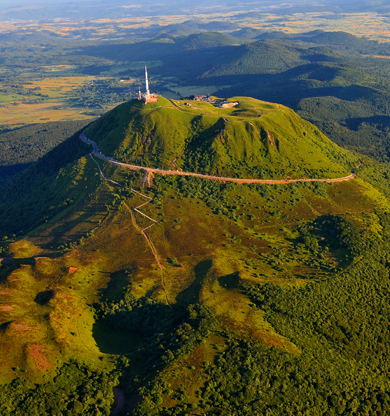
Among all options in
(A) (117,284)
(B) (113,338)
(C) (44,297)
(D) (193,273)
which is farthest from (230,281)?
(C) (44,297)

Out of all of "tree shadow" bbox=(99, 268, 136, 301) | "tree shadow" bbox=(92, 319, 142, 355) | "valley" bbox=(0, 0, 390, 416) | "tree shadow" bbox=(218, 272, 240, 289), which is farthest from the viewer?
"tree shadow" bbox=(218, 272, 240, 289)

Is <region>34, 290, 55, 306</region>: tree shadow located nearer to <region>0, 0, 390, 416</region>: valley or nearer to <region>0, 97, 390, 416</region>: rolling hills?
<region>0, 97, 390, 416</region>: rolling hills

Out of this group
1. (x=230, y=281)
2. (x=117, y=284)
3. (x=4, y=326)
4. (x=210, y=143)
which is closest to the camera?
(x=4, y=326)

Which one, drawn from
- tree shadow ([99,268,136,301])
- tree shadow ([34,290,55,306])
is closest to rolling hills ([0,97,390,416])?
tree shadow ([99,268,136,301])

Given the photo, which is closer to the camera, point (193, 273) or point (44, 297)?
point (44, 297)

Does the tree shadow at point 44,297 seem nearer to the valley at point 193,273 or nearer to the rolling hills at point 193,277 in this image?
the rolling hills at point 193,277

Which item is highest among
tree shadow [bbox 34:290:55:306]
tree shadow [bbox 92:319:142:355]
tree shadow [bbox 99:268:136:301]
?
tree shadow [bbox 34:290:55:306]

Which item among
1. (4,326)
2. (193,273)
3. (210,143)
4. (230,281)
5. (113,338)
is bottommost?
(113,338)

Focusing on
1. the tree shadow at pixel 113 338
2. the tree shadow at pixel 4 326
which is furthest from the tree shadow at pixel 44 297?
the tree shadow at pixel 113 338

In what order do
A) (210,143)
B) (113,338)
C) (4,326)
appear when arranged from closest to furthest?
(4,326) → (113,338) → (210,143)

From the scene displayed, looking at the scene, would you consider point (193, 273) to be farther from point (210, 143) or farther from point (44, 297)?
point (210, 143)
